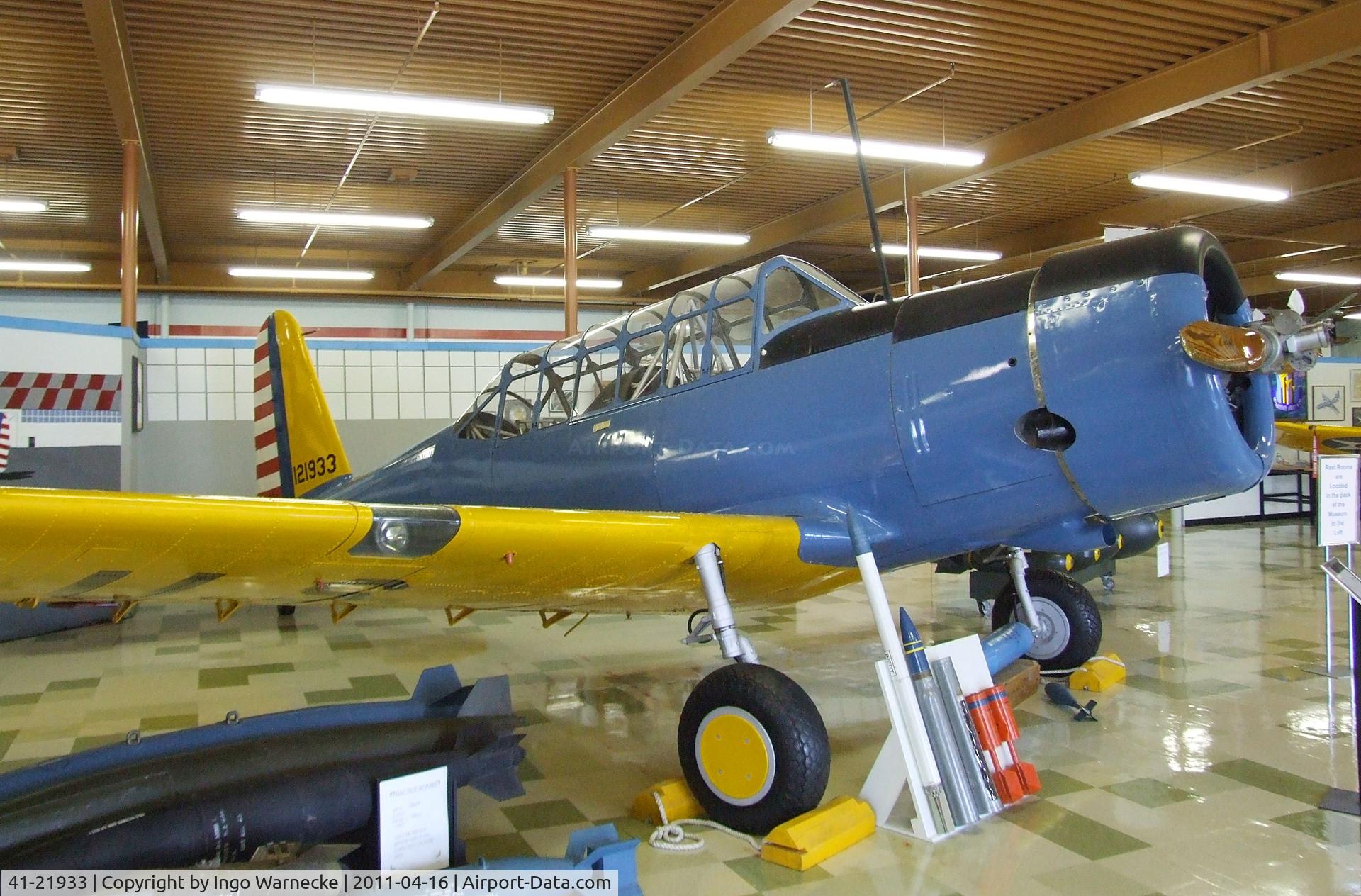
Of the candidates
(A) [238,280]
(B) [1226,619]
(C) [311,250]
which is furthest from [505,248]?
(B) [1226,619]

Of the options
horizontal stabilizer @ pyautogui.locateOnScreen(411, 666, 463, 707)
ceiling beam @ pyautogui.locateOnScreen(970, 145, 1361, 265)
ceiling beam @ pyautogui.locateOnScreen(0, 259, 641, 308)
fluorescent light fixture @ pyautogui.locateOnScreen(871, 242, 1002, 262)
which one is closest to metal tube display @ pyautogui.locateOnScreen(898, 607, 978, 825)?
horizontal stabilizer @ pyautogui.locateOnScreen(411, 666, 463, 707)

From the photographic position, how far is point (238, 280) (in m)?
20.9

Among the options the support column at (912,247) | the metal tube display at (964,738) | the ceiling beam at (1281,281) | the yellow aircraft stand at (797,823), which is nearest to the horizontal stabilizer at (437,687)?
the yellow aircraft stand at (797,823)

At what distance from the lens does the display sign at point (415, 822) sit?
241 cm

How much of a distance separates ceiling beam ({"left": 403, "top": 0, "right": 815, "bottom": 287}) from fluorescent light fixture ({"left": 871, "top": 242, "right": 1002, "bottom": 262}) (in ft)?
20.7

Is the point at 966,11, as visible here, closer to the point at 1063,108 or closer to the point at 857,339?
the point at 1063,108

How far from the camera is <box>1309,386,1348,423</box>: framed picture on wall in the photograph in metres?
15.6

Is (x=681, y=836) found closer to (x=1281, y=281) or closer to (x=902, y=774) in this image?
(x=902, y=774)

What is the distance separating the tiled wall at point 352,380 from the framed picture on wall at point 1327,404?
42.4 ft

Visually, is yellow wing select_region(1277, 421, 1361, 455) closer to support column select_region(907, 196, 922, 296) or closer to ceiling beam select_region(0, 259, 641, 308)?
support column select_region(907, 196, 922, 296)

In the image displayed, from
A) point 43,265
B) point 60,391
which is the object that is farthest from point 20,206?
point 60,391

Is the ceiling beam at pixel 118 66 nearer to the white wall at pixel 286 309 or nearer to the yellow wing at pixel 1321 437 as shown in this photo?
the white wall at pixel 286 309

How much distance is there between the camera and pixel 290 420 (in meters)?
7.31

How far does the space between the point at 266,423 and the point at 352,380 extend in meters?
4.20
